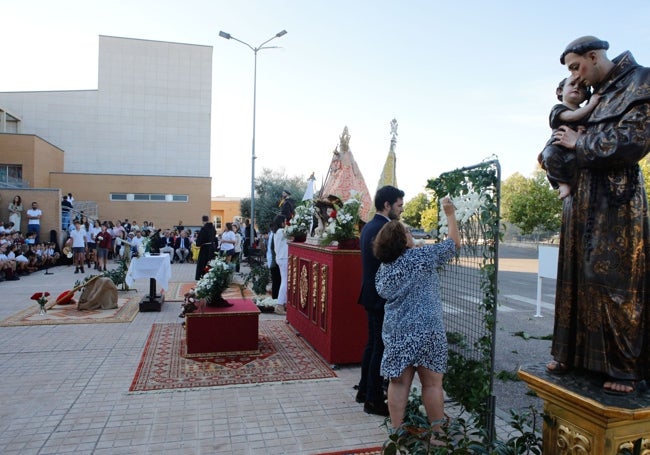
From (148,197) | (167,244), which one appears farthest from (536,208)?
(167,244)

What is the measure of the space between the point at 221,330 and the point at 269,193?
89.6ft

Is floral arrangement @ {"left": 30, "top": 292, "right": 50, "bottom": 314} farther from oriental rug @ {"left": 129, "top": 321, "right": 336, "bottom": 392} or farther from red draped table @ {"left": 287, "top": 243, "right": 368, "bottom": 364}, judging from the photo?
red draped table @ {"left": 287, "top": 243, "right": 368, "bottom": 364}

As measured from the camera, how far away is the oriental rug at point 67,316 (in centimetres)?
810

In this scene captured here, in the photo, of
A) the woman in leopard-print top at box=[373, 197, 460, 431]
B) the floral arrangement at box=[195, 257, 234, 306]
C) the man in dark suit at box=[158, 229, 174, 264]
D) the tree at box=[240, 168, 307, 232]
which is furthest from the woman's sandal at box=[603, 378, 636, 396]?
the tree at box=[240, 168, 307, 232]

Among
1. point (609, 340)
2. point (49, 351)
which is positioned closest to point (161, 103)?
point (49, 351)

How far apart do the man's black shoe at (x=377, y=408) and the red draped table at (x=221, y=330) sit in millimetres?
2395

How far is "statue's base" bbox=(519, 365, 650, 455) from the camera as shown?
1.96 m

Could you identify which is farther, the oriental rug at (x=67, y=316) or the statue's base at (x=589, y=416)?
the oriental rug at (x=67, y=316)

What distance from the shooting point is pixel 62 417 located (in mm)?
4109

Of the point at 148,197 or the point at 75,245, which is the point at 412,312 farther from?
the point at 148,197

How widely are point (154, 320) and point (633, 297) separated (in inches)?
317

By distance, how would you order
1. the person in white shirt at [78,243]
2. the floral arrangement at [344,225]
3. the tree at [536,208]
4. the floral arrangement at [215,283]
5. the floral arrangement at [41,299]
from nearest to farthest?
the floral arrangement at [344,225] → the floral arrangement at [215,283] → the floral arrangement at [41,299] → the person in white shirt at [78,243] → the tree at [536,208]

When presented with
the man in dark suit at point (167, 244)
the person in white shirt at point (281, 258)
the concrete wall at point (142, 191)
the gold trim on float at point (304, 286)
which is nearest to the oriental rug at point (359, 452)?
the gold trim on float at point (304, 286)

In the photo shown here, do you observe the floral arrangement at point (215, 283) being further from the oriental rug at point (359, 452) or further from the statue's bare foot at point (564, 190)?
the statue's bare foot at point (564, 190)
